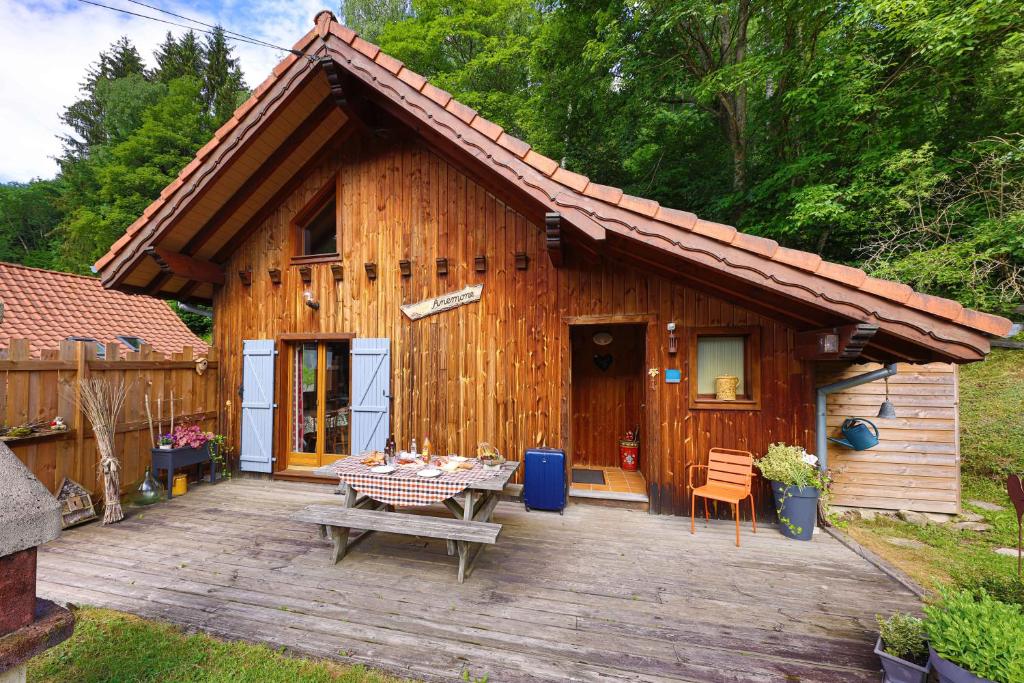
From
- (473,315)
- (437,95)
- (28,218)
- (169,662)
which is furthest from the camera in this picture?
(28,218)

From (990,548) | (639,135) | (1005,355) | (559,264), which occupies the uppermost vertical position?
(639,135)

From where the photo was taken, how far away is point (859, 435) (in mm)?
4473

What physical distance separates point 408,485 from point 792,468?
3942mm

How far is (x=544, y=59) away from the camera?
877 cm

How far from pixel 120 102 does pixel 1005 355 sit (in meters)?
30.5

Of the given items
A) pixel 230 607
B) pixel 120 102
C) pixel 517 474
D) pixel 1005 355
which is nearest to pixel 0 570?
pixel 230 607

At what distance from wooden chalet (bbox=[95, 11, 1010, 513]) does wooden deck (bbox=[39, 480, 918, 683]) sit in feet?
4.23

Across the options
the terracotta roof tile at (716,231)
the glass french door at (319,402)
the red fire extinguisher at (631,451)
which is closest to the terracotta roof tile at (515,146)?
the terracotta roof tile at (716,231)

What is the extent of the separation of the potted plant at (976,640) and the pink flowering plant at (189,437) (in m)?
7.46

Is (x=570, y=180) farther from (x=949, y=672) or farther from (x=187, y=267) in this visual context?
(x=187, y=267)

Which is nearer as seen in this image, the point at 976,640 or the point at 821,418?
the point at 976,640

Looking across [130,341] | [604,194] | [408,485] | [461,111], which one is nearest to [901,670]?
[408,485]

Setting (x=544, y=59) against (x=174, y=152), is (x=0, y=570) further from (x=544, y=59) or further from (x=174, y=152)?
(x=174, y=152)

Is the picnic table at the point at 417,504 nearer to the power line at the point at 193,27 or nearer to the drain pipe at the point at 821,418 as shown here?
the drain pipe at the point at 821,418
